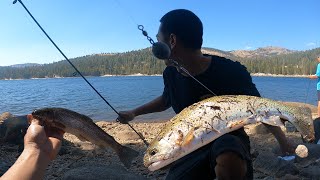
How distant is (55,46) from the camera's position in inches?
210

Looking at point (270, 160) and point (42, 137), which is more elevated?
point (42, 137)

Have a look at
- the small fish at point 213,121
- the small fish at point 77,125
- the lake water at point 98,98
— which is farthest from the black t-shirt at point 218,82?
the lake water at point 98,98

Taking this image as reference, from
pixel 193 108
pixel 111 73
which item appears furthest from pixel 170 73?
pixel 111 73

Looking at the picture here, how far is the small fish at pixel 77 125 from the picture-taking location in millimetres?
3133

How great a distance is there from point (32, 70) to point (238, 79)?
192 metres

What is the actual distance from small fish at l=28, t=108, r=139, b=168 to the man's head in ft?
4.11

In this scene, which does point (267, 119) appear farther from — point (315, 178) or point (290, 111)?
point (315, 178)

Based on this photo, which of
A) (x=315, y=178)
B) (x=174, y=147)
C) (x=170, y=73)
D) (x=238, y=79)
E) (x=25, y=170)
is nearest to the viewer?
(x=25, y=170)

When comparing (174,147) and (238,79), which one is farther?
(238,79)

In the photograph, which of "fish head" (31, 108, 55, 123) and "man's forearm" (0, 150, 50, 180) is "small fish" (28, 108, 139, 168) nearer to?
"fish head" (31, 108, 55, 123)

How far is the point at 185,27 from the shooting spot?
4238 millimetres

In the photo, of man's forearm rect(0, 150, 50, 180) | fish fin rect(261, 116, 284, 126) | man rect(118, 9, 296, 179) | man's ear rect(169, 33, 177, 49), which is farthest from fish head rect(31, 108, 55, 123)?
fish fin rect(261, 116, 284, 126)

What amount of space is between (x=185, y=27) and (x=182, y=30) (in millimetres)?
47

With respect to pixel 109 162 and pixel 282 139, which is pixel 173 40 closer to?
pixel 282 139
